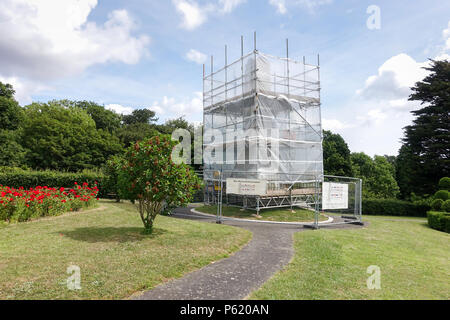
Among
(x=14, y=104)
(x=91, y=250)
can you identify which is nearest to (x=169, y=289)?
(x=91, y=250)

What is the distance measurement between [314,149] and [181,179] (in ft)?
46.4

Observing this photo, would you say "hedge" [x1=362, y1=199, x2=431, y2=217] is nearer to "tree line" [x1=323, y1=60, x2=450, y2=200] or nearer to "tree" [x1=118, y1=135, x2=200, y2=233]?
"tree line" [x1=323, y1=60, x2=450, y2=200]

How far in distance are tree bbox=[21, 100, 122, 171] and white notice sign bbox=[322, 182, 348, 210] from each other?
2753cm

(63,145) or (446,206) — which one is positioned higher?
(63,145)

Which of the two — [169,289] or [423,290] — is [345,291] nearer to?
[423,290]

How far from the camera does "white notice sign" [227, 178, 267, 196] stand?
14.8m

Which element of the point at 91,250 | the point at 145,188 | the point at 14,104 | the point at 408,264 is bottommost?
the point at 408,264

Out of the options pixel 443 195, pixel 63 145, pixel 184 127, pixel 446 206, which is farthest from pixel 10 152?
pixel 443 195

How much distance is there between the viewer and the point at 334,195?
14.0 metres

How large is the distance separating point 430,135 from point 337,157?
1072cm

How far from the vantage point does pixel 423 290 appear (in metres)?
6.07

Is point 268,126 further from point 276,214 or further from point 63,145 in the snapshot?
point 63,145

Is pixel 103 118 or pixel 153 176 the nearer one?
pixel 153 176
